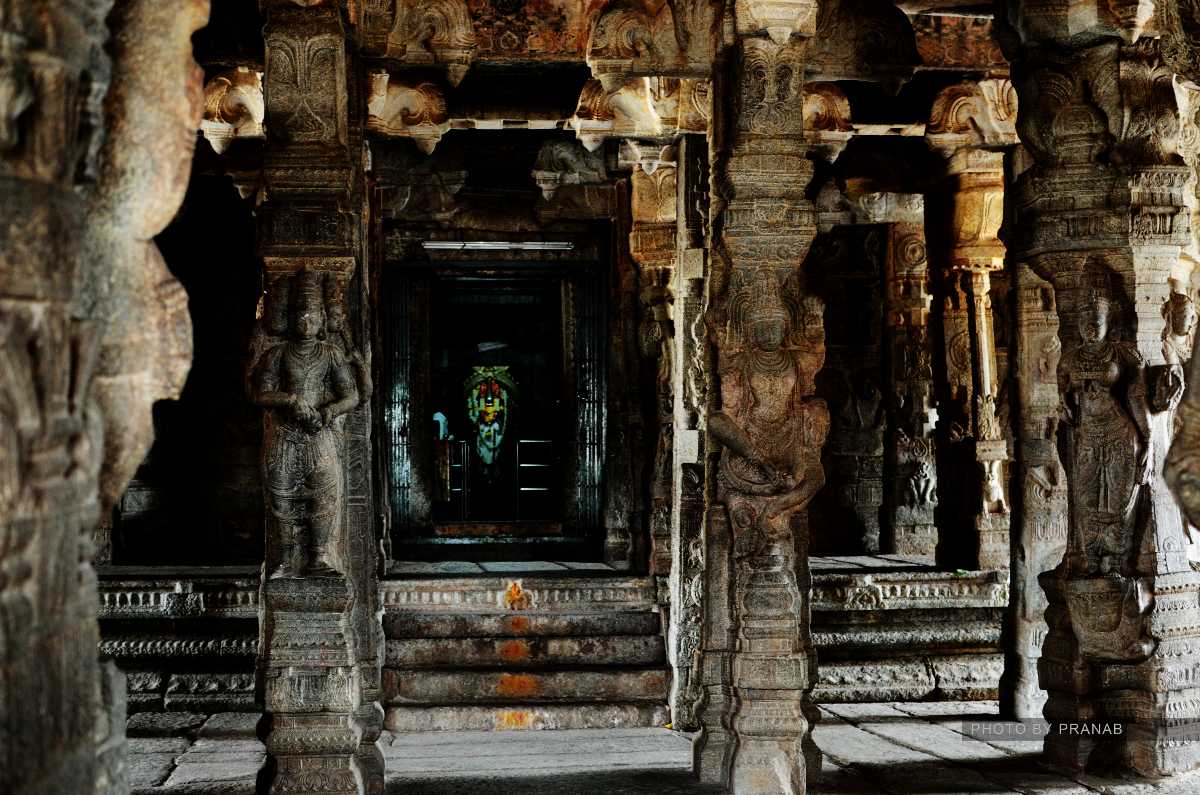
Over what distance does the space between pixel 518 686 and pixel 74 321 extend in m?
8.06

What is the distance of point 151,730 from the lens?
9.84 metres

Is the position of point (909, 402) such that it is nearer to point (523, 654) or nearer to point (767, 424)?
point (523, 654)

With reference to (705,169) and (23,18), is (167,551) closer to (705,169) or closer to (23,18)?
(705,169)

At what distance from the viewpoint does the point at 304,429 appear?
7.20 m

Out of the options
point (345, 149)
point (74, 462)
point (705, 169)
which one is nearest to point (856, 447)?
point (705, 169)

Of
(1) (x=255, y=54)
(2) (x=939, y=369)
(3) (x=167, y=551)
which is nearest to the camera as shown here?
(1) (x=255, y=54)

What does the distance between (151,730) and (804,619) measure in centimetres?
487

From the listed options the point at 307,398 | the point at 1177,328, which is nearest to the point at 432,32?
the point at 307,398

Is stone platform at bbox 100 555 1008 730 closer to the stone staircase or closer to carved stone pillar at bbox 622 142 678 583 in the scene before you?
the stone staircase

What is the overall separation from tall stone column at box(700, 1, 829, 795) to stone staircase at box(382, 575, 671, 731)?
120 inches

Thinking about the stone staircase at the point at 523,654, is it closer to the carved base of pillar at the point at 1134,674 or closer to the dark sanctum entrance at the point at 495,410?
the dark sanctum entrance at the point at 495,410

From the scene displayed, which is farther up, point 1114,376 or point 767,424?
point 1114,376

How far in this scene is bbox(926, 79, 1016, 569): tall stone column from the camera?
10.4 m

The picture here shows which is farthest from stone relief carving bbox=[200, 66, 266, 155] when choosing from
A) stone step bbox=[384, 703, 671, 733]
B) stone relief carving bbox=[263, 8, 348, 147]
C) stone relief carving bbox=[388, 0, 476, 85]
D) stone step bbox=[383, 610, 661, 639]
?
stone step bbox=[384, 703, 671, 733]
